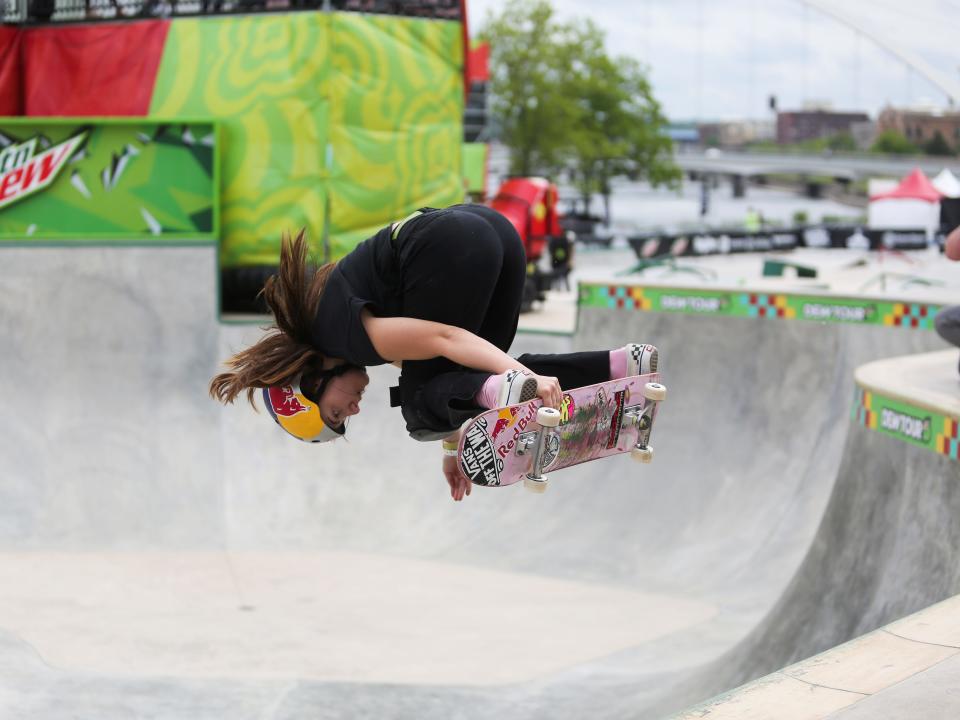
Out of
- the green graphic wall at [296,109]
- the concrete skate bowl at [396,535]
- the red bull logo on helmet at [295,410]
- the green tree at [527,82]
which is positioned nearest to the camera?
the red bull logo on helmet at [295,410]

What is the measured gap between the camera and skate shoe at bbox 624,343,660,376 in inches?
180

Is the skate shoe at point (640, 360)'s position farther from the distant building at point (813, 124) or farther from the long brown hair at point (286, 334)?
the distant building at point (813, 124)

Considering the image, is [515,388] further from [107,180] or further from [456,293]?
[107,180]

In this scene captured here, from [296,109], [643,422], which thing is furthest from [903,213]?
[643,422]

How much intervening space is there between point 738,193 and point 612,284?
94.0 meters

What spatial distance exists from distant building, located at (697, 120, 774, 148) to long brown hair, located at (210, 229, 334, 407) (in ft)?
323

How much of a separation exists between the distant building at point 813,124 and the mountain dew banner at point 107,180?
3483 inches

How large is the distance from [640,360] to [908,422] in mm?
3230

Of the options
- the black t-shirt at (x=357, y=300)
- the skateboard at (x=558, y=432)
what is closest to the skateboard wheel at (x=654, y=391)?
the skateboard at (x=558, y=432)

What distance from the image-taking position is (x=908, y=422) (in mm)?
7109

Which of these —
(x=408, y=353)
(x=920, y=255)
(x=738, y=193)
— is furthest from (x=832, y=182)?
(x=408, y=353)

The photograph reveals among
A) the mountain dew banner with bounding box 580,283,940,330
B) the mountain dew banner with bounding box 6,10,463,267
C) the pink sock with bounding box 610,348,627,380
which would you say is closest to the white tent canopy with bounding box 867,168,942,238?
the mountain dew banner with bounding box 6,10,463,267

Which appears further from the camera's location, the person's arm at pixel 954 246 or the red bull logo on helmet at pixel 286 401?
the person's arm at pixel 954 246

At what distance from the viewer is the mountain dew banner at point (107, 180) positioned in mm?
12047
